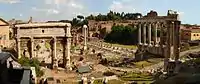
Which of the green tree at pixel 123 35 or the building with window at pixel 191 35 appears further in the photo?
the green tree at pixel 123 35

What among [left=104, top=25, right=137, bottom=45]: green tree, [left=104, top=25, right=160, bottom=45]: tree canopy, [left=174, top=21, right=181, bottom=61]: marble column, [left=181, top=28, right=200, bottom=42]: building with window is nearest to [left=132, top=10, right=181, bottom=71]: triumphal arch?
[left=174, top=21, right=181, bottom=61]: marble column

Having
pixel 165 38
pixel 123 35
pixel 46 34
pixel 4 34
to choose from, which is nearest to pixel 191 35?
pixel 123 35

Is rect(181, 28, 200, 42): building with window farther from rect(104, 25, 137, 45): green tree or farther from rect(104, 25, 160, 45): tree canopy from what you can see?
rect(104, 25, 137, 45): green tree

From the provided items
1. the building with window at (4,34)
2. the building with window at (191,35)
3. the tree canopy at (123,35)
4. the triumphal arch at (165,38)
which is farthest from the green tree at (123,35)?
the building with window at (4,34)

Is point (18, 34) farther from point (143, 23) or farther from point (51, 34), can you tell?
point (143, 23)

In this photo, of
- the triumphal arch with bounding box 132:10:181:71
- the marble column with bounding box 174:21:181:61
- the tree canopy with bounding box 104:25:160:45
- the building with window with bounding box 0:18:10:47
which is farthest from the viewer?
the tree canopy with bounding box 104:25:160:45

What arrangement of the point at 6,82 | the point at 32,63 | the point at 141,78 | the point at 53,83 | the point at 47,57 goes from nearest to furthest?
1. the point at 6,82
2. the point at 53,83
3. the point at 141,78
4. the point at 32,63
5. the point at 47,57

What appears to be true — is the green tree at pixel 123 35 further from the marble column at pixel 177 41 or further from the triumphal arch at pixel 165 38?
the marble column at pixel 177 41

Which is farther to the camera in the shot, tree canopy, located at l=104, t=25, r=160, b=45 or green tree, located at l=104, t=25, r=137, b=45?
green tree, located at l=104, t=25, r=137, b=45

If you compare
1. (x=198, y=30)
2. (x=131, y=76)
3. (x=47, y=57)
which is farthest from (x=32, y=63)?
(x=198, y=30)

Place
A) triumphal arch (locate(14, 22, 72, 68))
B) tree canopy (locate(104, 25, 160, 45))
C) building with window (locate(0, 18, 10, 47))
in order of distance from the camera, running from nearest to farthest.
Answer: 1. triumphal arch (locate(14, 22, 72, 68))
2. building with window (locate(0, 18, 10, 47))
3. tree canopy (locate(104, 25, 160, 45))

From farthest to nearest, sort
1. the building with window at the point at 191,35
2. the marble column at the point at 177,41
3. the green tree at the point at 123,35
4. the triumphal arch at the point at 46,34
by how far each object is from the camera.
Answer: the green tree at the point at 123,35
the building with window at the point at 191,35
the triumphal arch at the point at 46,34
the marble column at the point at 177,41

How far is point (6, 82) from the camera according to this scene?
16.2ft

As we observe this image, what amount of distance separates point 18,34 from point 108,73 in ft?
39.7
